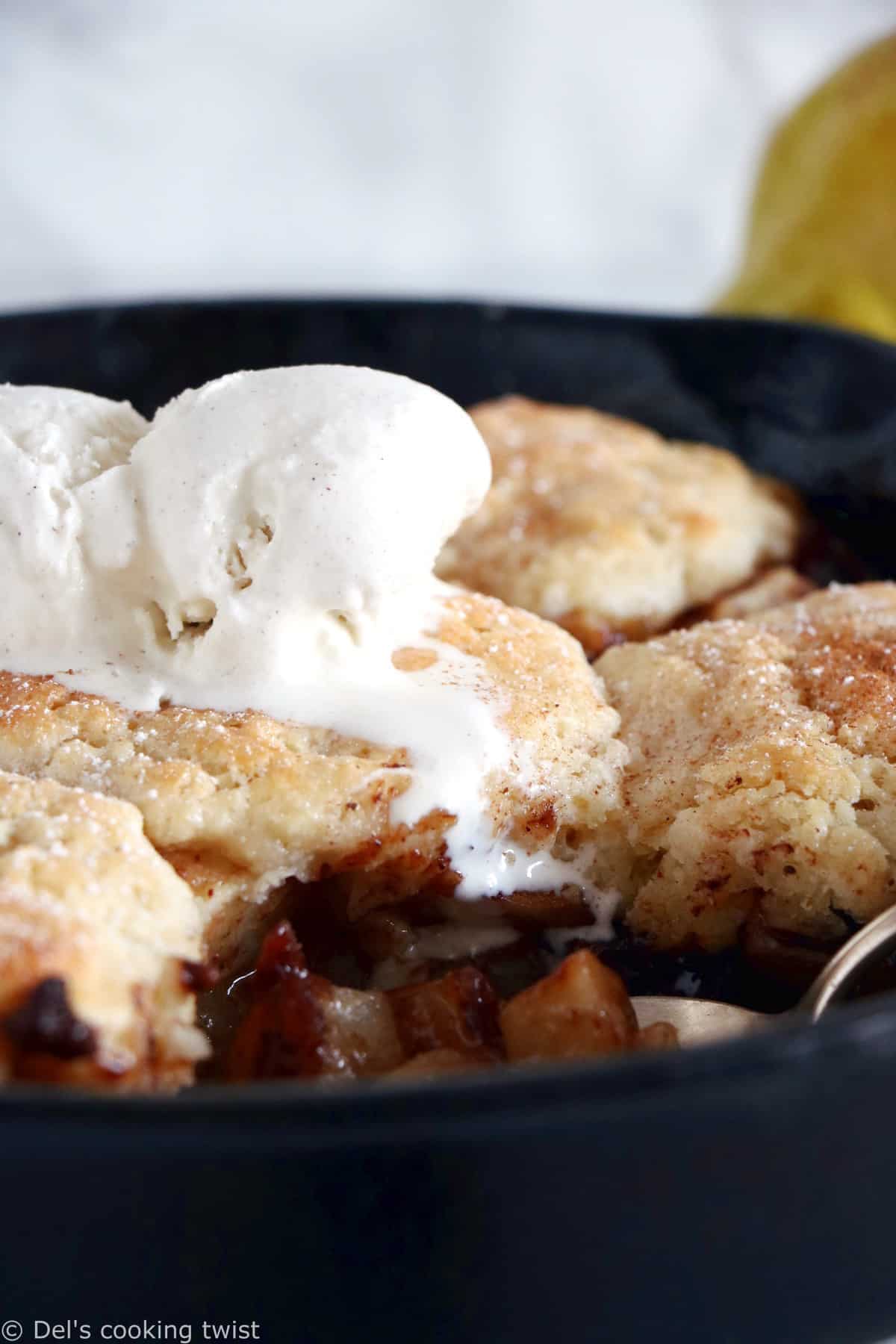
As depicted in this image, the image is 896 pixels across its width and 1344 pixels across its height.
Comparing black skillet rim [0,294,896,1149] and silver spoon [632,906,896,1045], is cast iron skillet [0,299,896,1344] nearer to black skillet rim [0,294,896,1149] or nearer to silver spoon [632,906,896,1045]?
black skillet rim [0,294,896,1149]

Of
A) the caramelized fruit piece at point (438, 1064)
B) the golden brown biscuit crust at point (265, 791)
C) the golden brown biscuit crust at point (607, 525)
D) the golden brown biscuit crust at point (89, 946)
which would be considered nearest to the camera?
the golden brown biscuit crust at point (89, 946)

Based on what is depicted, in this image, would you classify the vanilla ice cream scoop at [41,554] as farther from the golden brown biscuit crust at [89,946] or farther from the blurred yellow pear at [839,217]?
the blurred yellow pear at [839,217]

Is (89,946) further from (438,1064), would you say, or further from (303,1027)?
(438,1064)

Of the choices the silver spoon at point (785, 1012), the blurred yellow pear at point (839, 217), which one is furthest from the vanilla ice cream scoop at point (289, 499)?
the blurred yellow pear at point (839, 217)

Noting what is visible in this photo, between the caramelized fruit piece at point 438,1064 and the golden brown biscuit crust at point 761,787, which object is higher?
the golden brown biscuit crust at point 761,787

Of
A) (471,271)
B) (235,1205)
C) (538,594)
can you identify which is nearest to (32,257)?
(471,271)

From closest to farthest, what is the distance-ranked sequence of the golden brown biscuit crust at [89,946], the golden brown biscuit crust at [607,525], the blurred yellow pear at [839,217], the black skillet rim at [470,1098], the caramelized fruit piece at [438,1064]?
the black skillet rim at [470,1098], the golden brown biscuit crust at [89,946], the caramelized fruit piece at [438,1064], the golden brown biscuit crust at [607,525], the blurred yellow pear at [839,217]

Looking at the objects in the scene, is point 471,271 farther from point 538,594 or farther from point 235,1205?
point 235,1205
